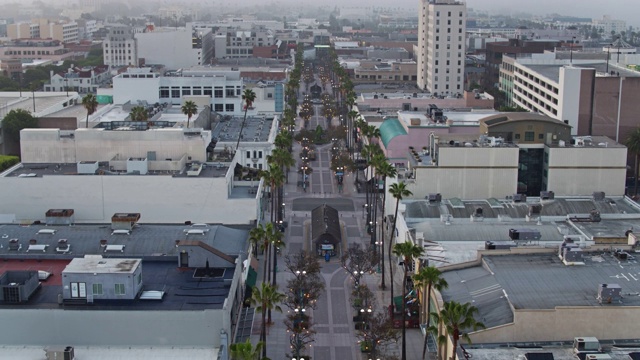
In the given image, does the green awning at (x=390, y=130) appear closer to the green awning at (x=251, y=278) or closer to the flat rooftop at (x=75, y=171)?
the flat rooftop at (x=75, y=171)

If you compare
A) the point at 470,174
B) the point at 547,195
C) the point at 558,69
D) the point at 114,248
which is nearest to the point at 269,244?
the point at 114,248

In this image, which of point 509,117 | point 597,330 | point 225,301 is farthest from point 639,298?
point 509,117

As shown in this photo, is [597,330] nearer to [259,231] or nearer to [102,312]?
[259,231]

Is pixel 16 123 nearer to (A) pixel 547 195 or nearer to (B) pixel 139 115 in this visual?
(B) pixel 139 115

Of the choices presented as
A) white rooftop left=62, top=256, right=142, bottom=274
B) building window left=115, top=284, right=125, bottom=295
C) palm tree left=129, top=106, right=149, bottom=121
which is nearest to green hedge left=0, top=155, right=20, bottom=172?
palm tree left=129, top=106, right=149, bottom=121

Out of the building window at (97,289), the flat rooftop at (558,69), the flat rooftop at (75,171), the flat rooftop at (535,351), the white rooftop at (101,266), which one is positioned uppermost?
the flat rooftop at (558,69)

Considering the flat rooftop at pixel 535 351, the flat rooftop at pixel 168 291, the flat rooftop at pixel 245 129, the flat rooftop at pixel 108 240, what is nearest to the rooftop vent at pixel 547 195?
the flat rooftop at pixel 108 240
